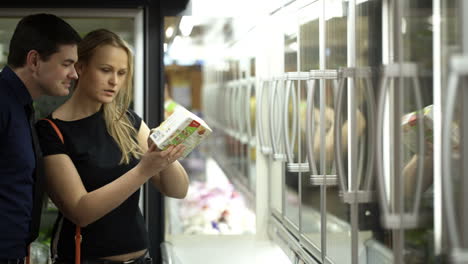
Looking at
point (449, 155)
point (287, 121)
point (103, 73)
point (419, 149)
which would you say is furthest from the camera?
point (287, 121)

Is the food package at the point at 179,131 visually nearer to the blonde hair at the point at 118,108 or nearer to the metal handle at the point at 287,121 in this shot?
the blonde hair at the point at 118,108

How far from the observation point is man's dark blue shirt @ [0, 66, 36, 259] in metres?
2.44

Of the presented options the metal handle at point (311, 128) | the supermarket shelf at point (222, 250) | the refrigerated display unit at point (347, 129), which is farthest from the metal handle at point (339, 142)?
the supermarket shelf at point (222, 250)

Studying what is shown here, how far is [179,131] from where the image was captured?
8.65 ft

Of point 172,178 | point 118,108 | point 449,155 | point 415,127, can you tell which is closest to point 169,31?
point 118,108

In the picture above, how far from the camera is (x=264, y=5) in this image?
177 inches

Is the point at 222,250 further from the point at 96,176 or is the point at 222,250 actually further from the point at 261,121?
the point at 96,176

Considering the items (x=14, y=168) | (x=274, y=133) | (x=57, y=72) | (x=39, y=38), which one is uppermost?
(x=39, y=38)

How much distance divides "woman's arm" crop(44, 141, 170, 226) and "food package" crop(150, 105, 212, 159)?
0.14 ft

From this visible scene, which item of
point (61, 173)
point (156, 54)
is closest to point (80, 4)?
point (156, 54)

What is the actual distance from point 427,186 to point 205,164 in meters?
7.03

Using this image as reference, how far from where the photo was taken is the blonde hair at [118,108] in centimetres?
292

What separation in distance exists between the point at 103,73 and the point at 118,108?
188mm

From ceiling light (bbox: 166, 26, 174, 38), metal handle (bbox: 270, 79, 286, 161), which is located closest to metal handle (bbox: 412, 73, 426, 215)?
metal handle (bbox: 270, 79, 286, 161)
